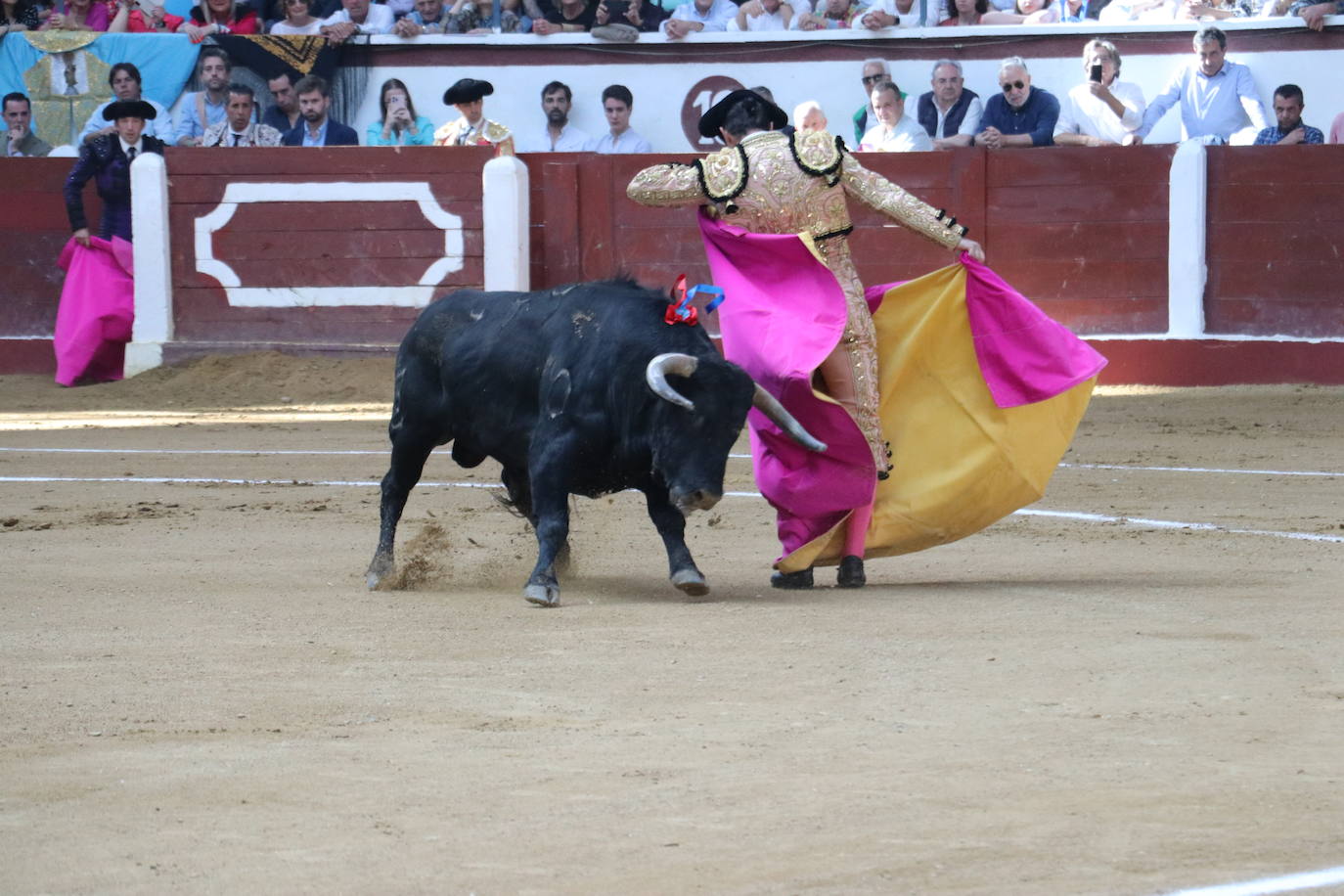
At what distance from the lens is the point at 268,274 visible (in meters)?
10.5

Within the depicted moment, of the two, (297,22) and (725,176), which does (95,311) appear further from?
(725,176)

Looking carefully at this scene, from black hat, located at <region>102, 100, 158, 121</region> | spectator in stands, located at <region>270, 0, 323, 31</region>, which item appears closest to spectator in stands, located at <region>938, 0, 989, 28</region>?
spectator in stands, located at <region>270, 0, 323, 31</region>

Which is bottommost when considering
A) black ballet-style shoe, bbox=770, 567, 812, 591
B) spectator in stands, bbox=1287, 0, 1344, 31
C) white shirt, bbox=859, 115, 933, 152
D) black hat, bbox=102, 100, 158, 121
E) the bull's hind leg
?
black ballet-style shoe, bbox=770, 567, 812, 591

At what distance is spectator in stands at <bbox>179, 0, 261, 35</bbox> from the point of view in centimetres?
1089

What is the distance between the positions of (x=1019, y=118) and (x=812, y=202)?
5317 millimetres

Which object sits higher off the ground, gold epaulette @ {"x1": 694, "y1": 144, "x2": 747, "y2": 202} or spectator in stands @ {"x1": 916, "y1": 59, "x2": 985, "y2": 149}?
spectator in stands @ {"x1": 916, "y1": 59, "x2": 985, "y2": 149}

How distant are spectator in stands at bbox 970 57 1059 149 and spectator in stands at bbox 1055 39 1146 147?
88 millimetres

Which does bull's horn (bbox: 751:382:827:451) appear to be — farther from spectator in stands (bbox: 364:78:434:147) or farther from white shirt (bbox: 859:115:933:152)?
spectator in stands (bbox: 364:78:434:147)

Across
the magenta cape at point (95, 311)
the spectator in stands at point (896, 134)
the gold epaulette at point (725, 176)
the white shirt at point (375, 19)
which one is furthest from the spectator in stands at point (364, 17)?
the gold epaulette at point (725, 176)

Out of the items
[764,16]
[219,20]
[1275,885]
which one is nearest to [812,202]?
[1275,885]

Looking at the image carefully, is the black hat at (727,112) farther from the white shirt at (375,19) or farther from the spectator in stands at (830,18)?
the white shirt at (375,19)

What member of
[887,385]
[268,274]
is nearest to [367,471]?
[887,385]

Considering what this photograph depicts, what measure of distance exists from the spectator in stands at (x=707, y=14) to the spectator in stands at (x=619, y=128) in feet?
1.69

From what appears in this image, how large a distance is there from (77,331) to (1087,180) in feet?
17.0
